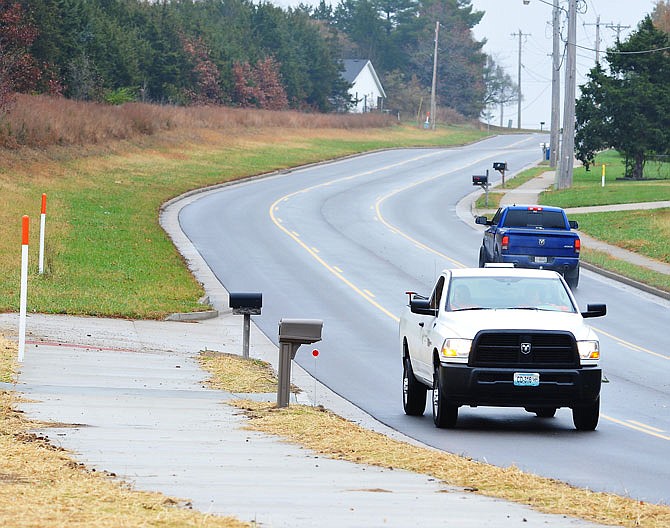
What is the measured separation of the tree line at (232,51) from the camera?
7812cm

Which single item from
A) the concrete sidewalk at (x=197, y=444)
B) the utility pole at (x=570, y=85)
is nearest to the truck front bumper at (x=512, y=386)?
the concrete sidewalk at (x=197, y=444)

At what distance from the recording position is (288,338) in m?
14.8

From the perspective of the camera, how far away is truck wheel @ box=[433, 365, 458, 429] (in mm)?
14867

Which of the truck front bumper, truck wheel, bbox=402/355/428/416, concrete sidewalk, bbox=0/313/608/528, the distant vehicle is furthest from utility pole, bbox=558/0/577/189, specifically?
the truck front bumper

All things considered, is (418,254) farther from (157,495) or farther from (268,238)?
(157,495)

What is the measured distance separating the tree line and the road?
662 inches

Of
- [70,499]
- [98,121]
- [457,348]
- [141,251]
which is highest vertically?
[98,121]

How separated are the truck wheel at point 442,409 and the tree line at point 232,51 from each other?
1807 inches

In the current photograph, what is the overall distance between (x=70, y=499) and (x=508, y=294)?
28.2 ft

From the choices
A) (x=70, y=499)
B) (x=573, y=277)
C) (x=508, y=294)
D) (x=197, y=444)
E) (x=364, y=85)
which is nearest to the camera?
(x=70, y=499)

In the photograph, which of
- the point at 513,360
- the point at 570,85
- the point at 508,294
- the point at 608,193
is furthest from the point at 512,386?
the point at 608,193

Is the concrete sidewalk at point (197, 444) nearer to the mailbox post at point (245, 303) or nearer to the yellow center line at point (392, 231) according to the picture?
the mailbox post at point (245, 303)

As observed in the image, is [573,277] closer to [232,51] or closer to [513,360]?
[513,360]

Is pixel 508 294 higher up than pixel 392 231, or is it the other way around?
pixel 508 294
